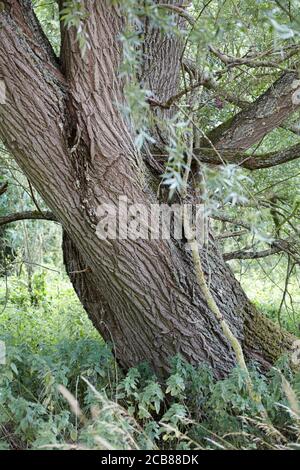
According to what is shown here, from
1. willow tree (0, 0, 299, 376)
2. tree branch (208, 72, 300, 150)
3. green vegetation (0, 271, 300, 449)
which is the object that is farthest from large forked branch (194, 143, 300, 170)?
green vegetation (0, 271, 300, 449)

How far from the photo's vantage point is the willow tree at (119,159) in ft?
10.6

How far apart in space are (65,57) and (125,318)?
5.14 feet

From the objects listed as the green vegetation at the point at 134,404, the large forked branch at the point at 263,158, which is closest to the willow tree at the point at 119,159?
the large forked branch at the point at 263,158

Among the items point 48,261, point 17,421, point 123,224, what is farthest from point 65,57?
point 48,261

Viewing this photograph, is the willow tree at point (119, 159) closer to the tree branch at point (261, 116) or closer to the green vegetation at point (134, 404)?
the tree branch at point (261, 116)

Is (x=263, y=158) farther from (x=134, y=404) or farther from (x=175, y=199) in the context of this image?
(x=134, y=404)

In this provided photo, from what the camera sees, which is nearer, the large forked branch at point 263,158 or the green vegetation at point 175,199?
the green vegetation at point 175,199

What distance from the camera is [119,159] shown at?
3393 millimetres

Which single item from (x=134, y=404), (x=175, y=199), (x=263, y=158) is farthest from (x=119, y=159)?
(x=134, y=404)

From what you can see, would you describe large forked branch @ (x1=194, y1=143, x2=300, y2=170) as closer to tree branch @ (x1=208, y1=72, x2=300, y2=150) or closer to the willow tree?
the willow tree

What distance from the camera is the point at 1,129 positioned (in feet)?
10.6
